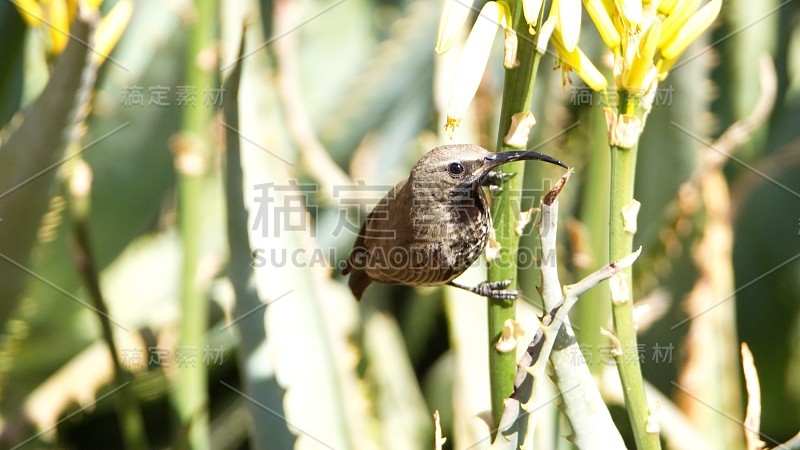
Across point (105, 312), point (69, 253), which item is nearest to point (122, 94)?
point (69, 253)

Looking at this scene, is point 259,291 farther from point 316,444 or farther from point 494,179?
point 494,179

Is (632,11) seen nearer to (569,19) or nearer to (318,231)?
(569,19)

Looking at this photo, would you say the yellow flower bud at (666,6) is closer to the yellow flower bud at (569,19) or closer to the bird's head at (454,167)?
the yellow flower bud at (569,19)

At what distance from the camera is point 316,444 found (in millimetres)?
1313

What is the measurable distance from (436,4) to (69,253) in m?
0.91

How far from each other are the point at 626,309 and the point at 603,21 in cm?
28

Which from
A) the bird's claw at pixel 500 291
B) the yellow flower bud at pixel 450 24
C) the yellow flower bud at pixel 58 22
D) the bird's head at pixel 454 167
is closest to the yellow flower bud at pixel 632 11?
the yellow flower bud at pixel 450 24

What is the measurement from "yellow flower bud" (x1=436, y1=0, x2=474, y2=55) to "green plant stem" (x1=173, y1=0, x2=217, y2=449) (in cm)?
52

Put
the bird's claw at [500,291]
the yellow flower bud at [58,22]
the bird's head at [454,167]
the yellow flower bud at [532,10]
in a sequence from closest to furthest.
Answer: the yellow flower bud at [532,10]
the bird's claw at [500,291]
the yellow flower bud at [58,22]
the bird's head at [454,167]

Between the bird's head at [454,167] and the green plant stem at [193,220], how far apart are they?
0.35m

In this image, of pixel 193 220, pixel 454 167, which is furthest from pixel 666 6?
pixel 193 220

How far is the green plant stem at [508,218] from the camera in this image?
88 centimetres

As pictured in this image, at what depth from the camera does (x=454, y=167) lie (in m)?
1.39

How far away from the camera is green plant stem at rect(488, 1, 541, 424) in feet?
2.87
